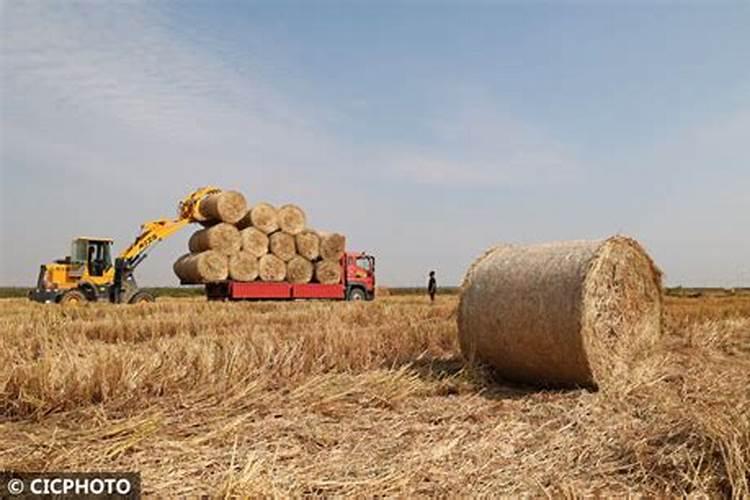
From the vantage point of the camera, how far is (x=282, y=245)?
74.8ft

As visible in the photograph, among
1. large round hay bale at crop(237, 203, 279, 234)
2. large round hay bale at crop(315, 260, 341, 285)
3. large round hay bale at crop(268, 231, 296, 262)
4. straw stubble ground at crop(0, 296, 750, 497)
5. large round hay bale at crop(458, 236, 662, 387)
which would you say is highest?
large round hay bale at crop(237, 203, 279, 234)

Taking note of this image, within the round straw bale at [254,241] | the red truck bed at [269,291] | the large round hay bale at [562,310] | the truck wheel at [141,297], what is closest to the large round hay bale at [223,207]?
the round straw bale at [254,241]

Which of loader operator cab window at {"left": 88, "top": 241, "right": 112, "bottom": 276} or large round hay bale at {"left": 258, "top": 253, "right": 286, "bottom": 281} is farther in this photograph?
large round hay bale at {"left": 258, "top": 253, "right": 286, "bottom": 281}

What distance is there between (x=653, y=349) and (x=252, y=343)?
4075mm

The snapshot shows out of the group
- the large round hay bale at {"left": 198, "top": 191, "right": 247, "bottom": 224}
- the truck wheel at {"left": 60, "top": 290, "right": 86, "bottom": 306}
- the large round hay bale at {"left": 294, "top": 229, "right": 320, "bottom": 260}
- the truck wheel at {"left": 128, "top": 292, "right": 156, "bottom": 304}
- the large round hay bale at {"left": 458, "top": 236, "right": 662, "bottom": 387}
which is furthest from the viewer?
the large round hay bale at {"left": 294, "top": 229, "right": 320, "bottom": 260}

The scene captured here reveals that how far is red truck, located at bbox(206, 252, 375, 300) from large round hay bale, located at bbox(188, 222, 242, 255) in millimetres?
1003

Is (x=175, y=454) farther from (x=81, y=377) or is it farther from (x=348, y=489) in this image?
(x=81, y=377)

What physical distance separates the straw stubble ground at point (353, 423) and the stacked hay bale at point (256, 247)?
530 inches

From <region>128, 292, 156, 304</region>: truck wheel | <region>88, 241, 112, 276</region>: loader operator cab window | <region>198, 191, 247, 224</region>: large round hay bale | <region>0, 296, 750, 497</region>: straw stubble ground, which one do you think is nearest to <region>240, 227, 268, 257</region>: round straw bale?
<region>198, 191, 247, 224</region>: large round hay bale

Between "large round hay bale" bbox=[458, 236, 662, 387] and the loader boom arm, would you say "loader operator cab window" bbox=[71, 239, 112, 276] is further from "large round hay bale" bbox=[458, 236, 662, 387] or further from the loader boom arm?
"large round hay bale" bbox=[458, 236, 662, 387]

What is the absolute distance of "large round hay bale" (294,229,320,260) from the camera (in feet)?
76.4

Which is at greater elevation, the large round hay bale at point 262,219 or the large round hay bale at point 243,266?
the large round hay bale at point 262,219

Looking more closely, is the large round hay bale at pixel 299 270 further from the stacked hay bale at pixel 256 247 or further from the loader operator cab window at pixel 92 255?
the loader operator cab window at pixel 92 255

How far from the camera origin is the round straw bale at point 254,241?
71.5 ft
